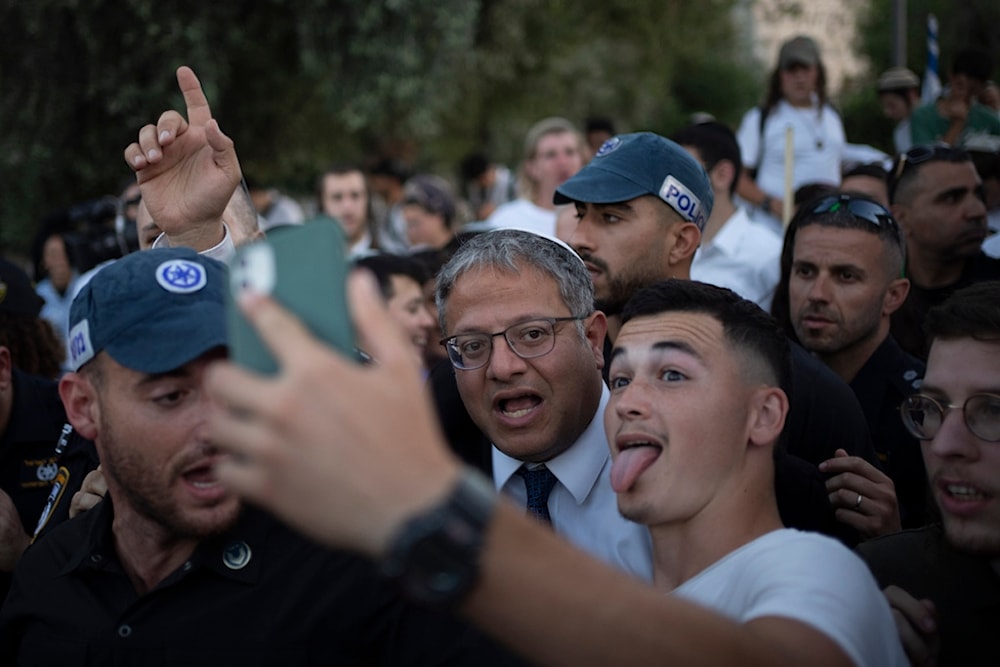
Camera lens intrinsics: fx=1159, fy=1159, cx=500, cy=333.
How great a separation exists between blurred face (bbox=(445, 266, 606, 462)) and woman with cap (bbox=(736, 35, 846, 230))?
5501 mm

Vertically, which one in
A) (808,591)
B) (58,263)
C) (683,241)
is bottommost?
(58,263)

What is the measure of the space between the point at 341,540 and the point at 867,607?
41.6 inches

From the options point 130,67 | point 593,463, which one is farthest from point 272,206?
point 593,463

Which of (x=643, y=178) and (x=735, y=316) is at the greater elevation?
(x=735, y=316)

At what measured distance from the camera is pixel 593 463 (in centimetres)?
342

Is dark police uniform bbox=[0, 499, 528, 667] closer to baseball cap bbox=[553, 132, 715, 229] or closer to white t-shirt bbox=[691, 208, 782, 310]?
baseball cap bbox=[553, 132, 715, 229]

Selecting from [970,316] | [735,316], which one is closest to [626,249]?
[735,316]

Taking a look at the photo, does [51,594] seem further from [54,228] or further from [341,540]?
[54,228]

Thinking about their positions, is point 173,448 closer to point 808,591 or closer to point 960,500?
point 808,591

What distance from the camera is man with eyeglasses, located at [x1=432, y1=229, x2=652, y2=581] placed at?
3.41 m

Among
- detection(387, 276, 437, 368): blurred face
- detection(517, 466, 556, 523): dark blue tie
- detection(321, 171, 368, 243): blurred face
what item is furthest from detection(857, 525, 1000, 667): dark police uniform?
detection(321, 171, 368, 243): blurred face

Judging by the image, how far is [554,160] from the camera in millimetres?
8664

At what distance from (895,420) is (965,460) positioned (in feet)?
5.35

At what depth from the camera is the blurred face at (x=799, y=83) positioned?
28.7ft
